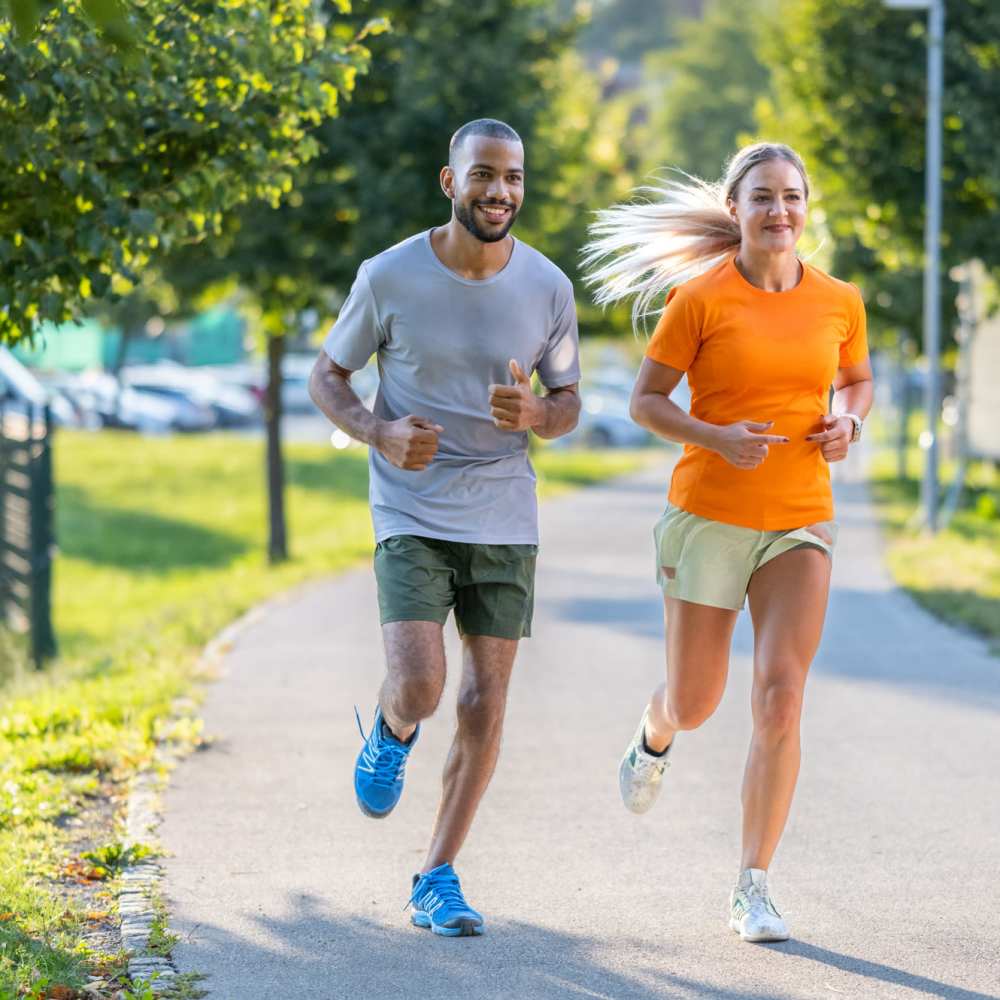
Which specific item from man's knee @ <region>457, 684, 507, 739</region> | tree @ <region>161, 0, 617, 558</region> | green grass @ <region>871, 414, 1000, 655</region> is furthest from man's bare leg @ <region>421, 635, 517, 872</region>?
tree @ <region>161, 0, 617, 558</region>

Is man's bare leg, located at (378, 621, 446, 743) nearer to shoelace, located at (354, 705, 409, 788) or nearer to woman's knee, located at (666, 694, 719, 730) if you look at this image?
shoelace, located at (354, 705, 409, 788)

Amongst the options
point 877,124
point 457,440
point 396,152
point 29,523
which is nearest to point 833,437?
point 457,440

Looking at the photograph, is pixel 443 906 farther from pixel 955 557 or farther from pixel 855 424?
pixel 955 557

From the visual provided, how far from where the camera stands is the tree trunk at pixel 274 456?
18234mm

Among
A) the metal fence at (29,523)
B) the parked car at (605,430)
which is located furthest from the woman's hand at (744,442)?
the parked car at (605,430)

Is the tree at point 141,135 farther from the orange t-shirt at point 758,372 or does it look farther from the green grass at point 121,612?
the orange t-shirt at point 758,372

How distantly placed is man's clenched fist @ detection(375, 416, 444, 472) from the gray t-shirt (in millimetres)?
177

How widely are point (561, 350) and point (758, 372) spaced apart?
543 millimetres

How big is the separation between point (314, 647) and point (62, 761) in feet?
12.4

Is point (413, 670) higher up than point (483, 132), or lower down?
lower down

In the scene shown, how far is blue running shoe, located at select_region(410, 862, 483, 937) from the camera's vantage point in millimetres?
5047

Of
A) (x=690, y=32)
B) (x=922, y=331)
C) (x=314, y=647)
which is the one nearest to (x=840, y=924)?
(x=314, y=647)

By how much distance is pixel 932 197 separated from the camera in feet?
55.0

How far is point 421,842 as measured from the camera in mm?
6246
